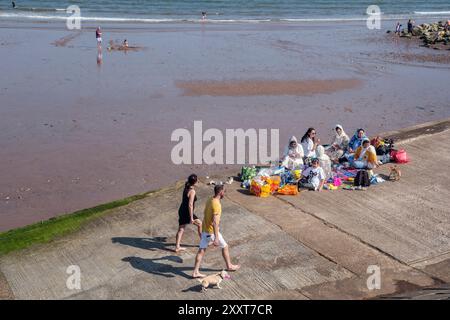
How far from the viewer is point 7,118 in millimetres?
18719

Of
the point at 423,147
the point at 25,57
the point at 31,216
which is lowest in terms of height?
the point at 31,216

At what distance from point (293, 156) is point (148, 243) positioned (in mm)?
4328

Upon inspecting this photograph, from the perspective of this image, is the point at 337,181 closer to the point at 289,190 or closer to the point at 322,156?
the point at 322,156

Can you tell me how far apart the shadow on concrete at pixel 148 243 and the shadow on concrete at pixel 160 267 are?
36cm

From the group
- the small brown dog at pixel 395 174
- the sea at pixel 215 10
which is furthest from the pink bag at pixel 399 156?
the sea at pixel 215 10

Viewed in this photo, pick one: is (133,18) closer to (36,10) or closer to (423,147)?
(36,10)

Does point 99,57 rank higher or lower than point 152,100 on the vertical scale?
higher

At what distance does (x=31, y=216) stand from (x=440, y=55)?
27988mm

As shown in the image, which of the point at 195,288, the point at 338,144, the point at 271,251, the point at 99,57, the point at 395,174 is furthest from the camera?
the point at 99,57

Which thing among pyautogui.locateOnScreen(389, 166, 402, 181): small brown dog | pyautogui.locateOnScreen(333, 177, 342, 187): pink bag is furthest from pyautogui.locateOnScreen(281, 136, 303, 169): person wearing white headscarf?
pyautogui.locateOnScreen(389, 166, 402, 181): small brown dog

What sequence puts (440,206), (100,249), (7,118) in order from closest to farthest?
(100,249) < (440,206) < (7,118)

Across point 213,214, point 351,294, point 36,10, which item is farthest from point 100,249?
point 36,10

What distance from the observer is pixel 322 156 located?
13.0 meters

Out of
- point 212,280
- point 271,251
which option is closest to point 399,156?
point 271,251
